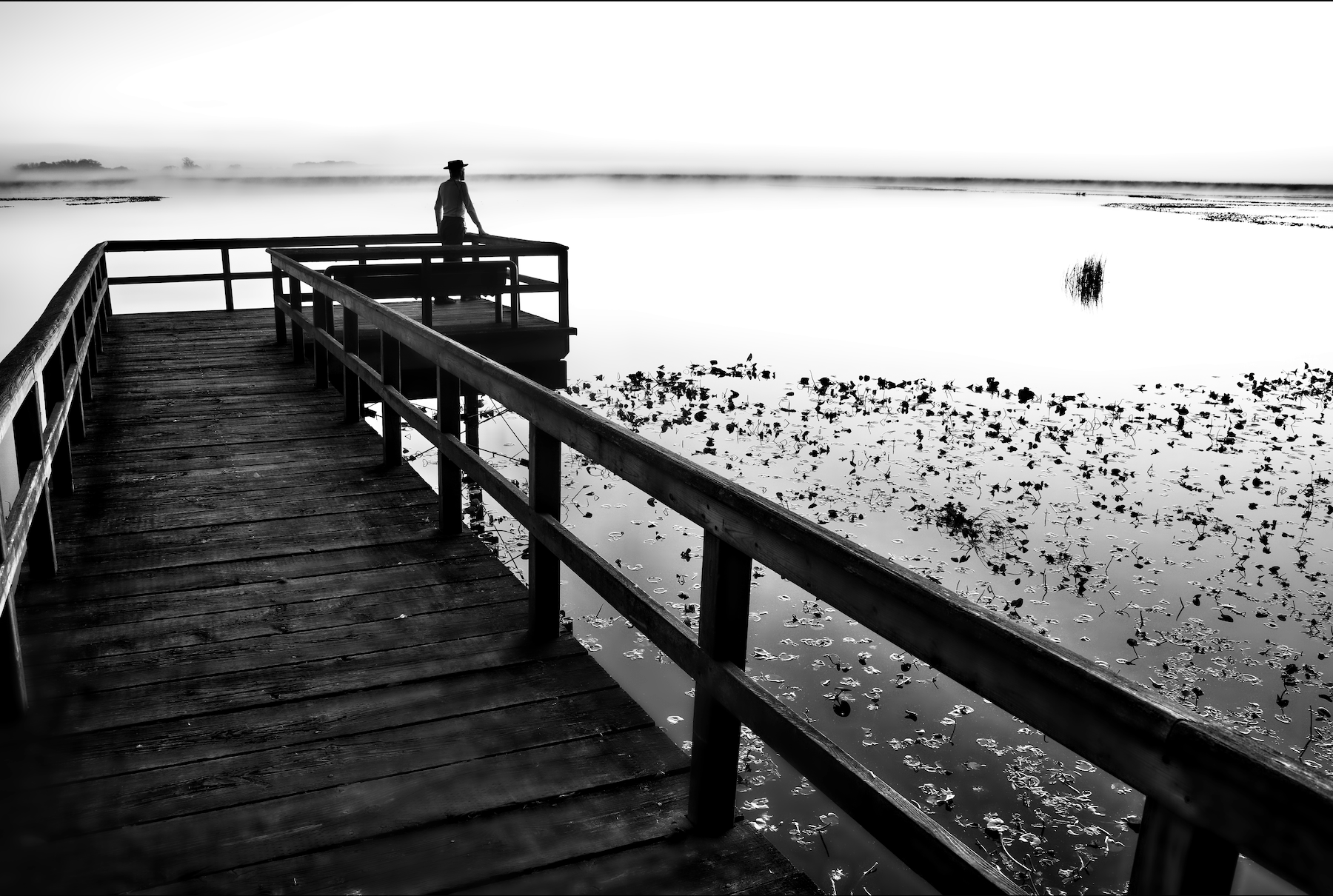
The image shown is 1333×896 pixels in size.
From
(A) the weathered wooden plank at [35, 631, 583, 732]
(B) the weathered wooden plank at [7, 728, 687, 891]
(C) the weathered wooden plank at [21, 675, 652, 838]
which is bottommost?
(A) the weathered wooden plank at [35, 631, 583, 732]

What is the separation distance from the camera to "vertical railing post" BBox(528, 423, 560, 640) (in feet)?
11.8

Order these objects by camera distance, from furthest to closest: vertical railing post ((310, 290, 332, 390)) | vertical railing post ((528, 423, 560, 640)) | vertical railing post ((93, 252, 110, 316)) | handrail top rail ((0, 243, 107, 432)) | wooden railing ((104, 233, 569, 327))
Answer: wooden railing ((104, 233, 569, 327)), vertical railing post ((93, 252, 110, 316)), vertical railing post ((310, 290, 332, 390)), vertical railing post ((528, 423, 560, 640)), handrail top rail ((0, 243, 107, 432))

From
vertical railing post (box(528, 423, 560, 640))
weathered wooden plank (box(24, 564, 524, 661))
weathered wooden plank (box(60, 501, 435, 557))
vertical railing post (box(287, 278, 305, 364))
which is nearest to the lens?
vertical railing post (box(528, 423, 560, 640))

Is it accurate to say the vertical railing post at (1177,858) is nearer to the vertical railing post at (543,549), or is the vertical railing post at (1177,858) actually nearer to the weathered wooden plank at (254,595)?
the vertical railing post at (543,549)

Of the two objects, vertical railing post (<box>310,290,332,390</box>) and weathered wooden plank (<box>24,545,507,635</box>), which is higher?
vertical railing post (<box>310,290,332,390</box>)

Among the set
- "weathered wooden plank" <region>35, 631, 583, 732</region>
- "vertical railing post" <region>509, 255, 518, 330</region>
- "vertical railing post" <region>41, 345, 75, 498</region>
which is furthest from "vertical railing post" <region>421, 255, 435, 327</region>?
"weathered wooden plank" <region>35, 631, 583, 732</region>

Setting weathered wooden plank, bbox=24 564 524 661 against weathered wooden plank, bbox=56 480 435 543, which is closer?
weathered wooden plank, bbox=24 564 524 661

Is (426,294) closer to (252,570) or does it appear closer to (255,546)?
(255,546)

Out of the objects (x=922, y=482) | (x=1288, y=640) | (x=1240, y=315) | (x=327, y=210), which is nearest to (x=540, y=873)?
(x=1288, y=640)

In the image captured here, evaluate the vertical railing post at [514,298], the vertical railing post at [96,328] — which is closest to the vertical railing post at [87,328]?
the vertical railing post at [96,328]

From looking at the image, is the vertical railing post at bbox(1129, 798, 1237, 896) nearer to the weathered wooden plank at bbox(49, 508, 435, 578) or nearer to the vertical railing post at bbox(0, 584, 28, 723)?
the vertical railing post at bbox(0, 584, 28, 723)

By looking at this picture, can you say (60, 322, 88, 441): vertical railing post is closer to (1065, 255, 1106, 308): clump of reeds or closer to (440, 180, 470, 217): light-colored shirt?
(440, 180, 470, 217): light-colored shirt

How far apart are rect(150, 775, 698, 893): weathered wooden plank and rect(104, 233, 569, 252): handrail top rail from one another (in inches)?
358

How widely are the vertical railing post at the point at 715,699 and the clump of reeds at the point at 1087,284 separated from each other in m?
23.5
